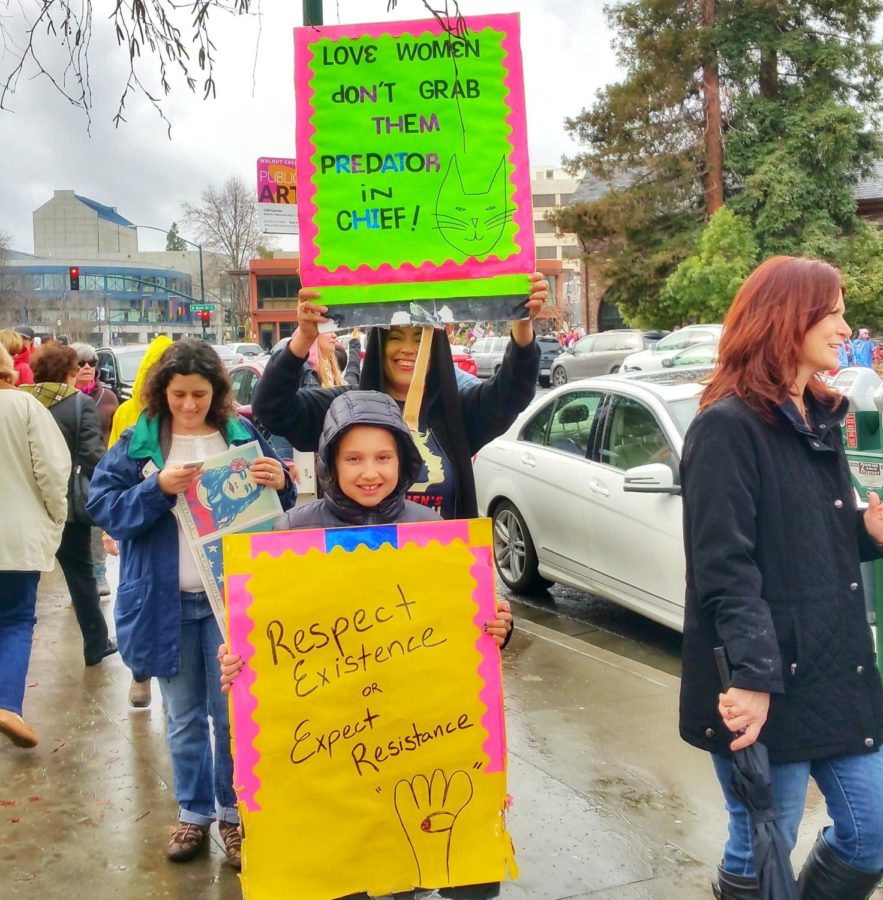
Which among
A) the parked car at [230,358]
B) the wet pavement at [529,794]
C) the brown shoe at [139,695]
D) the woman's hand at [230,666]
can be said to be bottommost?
the wet pavement at [529,794]

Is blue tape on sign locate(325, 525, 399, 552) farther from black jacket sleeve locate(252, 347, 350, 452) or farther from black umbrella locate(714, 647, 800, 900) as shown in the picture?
black umbrella locate(714, 647, 800, 900)

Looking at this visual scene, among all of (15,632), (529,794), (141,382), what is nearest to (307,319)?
(141,382)

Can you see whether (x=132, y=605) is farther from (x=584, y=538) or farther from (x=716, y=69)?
(x=716, y=69)

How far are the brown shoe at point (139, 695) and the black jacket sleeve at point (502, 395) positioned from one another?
2696 mm

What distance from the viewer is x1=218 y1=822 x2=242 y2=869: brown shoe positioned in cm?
365

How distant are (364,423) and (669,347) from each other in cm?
2616

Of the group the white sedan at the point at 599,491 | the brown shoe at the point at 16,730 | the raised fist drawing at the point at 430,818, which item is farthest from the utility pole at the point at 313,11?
the raised fist drawing at the point at 430,818

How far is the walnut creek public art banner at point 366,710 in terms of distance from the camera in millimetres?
2635

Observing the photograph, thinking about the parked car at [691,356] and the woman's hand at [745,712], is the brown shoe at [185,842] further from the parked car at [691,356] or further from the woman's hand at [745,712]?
the parked car at [691,356]

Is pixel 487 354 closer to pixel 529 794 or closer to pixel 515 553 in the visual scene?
pixel 515 553

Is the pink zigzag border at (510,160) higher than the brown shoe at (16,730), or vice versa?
the pink zigzag border at (510,160)

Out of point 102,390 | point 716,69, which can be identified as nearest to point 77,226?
point 716,69

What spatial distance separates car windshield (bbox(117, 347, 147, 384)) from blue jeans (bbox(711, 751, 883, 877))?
55.6 ft

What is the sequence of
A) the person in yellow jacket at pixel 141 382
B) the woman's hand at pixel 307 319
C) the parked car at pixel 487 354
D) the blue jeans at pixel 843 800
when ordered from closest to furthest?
the blue jeans at pixel 843 800, the woman's hand at pixel 307 319, the person in yellow jacket at pixel 141 382, the parked car at pixel 487 354
